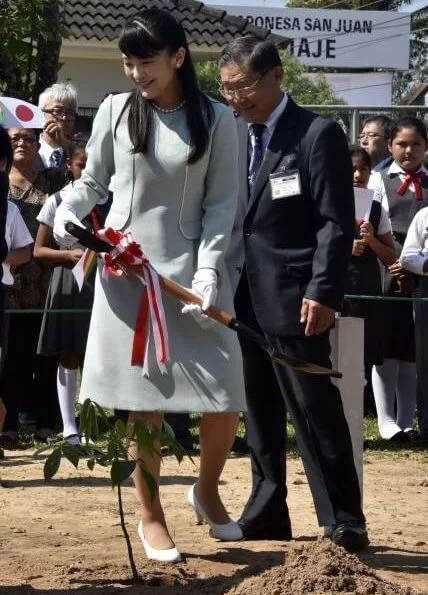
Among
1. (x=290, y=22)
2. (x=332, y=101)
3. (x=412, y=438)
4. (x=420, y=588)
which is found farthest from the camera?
(x=290, y=22)

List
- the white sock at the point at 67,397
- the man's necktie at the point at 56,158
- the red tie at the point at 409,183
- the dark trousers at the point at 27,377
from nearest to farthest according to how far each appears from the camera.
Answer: the white sock at the point at 67,397, the dark trousers at the point at 27,377, the red tie at the point at 409,183, the man's necktie at the point at 56,158

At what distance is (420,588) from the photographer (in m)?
4.85

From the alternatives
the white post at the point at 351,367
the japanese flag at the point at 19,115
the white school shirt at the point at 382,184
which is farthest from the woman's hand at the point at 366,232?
the white post at the point at 351,367

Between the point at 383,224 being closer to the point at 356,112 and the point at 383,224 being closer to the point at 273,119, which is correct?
the point at 273,119

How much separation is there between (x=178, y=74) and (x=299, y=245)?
88 cm

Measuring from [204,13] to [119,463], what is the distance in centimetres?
2056

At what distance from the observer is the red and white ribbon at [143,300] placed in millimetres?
4965

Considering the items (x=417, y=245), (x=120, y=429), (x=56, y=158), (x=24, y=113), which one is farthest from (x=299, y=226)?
(x=56, y=158)

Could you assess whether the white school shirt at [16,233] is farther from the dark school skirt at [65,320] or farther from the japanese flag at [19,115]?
the dark school skirt at [65,320]

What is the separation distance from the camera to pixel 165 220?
5.08 metres

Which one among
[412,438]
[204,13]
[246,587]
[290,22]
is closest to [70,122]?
[412,438]

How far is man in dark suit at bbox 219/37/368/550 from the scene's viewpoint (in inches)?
211

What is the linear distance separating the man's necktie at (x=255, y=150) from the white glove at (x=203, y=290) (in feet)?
2.41

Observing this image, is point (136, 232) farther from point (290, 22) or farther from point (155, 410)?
point (290, 22)
